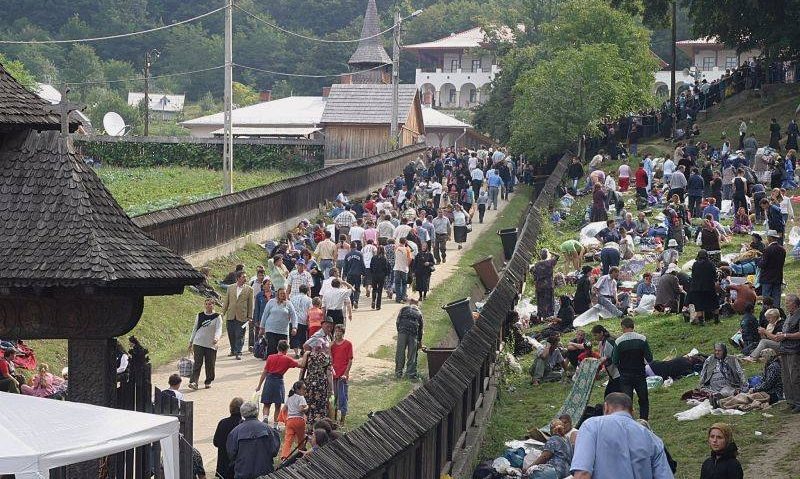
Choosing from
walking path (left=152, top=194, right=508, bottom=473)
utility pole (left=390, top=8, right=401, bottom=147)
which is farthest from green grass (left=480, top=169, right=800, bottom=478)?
utility pole (left=390, top=8, right=401, bottom=147)

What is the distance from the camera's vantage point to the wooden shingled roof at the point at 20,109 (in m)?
16.5

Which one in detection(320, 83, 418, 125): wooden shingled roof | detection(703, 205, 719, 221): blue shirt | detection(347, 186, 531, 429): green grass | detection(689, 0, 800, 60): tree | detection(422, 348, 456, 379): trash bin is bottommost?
detection(347, 186, 531, 429): green grass

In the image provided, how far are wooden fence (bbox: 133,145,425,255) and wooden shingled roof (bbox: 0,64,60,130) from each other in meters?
10.7

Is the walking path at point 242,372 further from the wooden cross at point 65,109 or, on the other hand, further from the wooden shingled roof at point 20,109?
the wooden shingled roof at point 20,109

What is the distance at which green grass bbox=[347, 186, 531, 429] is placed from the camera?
889 inches

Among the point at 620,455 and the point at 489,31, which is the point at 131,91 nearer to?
the point at 489,31

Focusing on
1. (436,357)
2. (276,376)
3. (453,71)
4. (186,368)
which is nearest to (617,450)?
(276,376)

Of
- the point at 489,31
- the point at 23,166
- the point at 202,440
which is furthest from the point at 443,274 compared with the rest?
the point at 489,31

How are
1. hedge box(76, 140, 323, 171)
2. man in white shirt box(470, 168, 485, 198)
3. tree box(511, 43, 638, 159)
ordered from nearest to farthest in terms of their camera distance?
man in white shirt box(470, 168, 485, 198)
tree box(511, 43, 638, 159)
hedge box(76, 140, 323, 171)

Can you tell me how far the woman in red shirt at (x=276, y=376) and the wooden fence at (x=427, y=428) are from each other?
2.41 m

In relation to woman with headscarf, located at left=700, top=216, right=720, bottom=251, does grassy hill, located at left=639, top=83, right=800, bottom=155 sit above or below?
above

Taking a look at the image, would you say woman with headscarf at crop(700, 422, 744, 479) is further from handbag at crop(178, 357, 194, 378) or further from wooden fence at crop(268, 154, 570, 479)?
handbag at crop(178, 357, 194, 378)

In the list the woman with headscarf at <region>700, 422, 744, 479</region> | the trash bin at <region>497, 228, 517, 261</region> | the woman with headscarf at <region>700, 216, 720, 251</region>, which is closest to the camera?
the woman with headscarf at <region>700, 422, 744, 479</region>

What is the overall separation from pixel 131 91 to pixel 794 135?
109 metres
